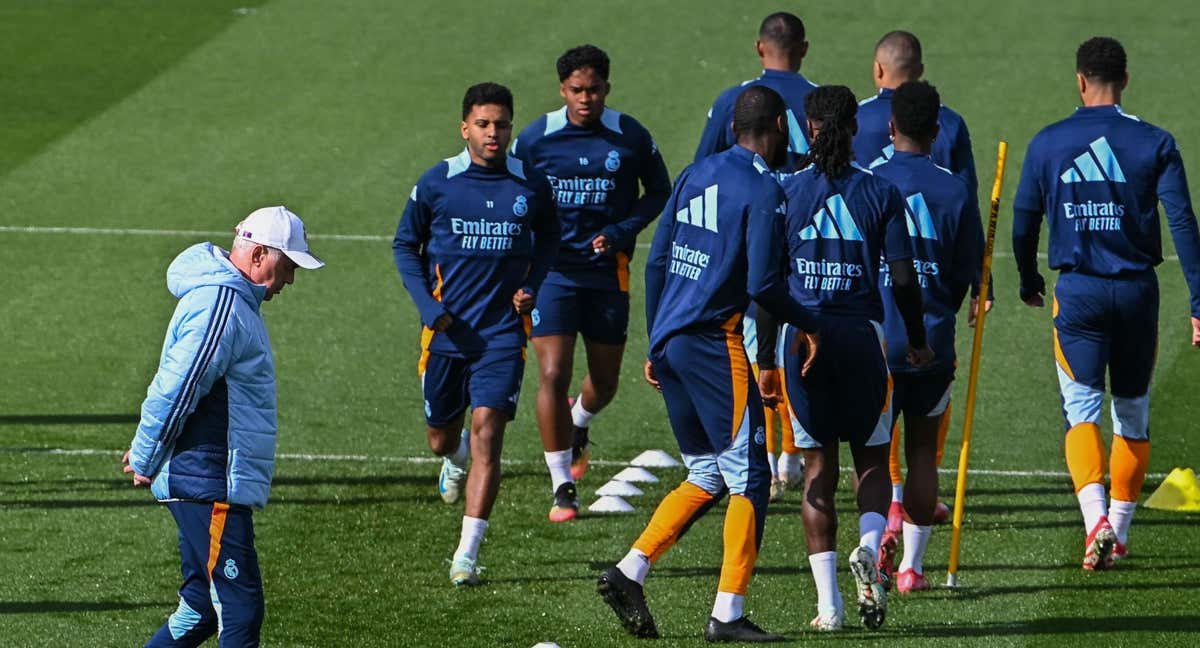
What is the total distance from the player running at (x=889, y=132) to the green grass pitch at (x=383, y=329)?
0.45 metres

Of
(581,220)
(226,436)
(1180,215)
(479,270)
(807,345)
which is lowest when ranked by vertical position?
(226,436)

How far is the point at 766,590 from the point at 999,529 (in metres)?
1.79

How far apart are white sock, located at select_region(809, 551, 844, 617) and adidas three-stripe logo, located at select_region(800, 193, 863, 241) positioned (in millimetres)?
1339

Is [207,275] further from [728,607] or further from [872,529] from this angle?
[872,529]

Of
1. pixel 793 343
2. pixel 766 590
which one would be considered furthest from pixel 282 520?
pixel 793 343

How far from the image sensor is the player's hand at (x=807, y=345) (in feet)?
28.6

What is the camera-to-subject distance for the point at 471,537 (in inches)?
392

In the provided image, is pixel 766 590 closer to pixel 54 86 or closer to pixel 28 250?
pixel 28 250

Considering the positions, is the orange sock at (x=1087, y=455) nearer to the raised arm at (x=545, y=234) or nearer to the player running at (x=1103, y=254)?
the player running at (x=1103, y=254)

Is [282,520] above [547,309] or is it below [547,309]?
below

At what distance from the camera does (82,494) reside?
1149 cm

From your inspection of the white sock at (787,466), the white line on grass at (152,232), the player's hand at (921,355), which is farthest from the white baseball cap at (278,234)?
the white line on grass at (152,232)

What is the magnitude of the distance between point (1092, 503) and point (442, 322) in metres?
3.24

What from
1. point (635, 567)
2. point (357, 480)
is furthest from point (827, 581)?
point (357, 480)
